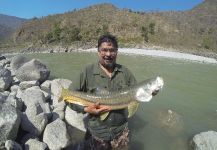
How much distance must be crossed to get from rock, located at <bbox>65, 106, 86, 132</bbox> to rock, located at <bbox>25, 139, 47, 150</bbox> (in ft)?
5.49

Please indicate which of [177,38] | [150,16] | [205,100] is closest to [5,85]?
[205,100]

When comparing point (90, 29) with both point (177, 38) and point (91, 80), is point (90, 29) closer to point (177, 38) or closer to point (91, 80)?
point (177, 38)

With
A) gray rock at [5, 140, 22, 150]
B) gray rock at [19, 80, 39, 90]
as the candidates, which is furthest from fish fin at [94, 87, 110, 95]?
gray rock at [19, 80, 39, 90]

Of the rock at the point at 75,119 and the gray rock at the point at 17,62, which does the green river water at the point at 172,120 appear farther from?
the gray rock at the point at 17,62

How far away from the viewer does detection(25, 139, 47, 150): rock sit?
6896 mm

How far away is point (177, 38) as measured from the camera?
223 ft

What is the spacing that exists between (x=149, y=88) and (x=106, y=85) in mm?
638

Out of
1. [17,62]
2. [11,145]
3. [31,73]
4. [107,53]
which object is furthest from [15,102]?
[17,62]

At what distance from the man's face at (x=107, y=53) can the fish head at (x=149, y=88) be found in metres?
0.54

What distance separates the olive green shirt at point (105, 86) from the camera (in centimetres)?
480

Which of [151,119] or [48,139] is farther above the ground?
[48,139]

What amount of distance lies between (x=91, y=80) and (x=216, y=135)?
463 cm

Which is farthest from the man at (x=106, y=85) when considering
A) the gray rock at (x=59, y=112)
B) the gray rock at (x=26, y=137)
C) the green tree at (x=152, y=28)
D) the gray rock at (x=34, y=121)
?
the green tree at (x=152, y=28)

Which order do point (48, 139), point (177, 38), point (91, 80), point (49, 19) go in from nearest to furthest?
point (91, 80)
point (48, 139)
point (177, 38)
point (49, 19)
